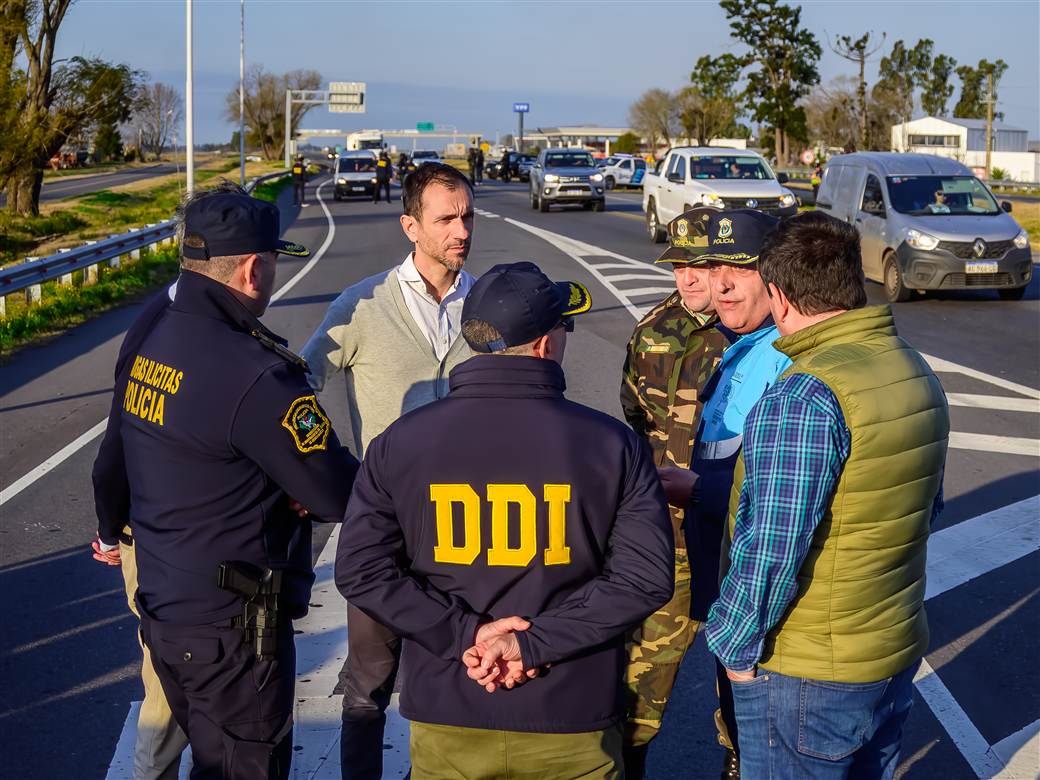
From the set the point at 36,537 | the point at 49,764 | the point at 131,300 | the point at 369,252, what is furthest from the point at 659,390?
the point at 369,252

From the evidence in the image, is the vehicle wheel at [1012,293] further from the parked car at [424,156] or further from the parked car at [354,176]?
the parked car at [424,156]

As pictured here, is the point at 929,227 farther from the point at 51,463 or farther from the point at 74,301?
the point at 51,463

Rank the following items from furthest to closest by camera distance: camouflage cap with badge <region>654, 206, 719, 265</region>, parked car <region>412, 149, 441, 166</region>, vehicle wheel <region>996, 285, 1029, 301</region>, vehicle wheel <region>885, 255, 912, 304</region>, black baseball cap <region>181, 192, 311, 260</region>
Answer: parked car <region>412, 149, 441, 166</region>, vehicle wheel <region>996, 285, 1029, 301</region>, vehicle wheel <region>885, 255, 912, 304</region>, camouflage cap with badge <region>654, 206, 719, 265</region>, black baseball cap <region>181, 192, 311, 260</region>

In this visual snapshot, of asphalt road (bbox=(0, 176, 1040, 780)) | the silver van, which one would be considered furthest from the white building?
asphalt road (bbox=(0, 176, 1040, 780))

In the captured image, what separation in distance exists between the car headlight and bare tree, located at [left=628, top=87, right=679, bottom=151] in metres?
94.2

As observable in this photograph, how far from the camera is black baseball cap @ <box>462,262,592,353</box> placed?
2.88 meters

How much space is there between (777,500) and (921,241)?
14783 mm

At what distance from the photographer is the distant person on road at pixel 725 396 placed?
3.82 metres

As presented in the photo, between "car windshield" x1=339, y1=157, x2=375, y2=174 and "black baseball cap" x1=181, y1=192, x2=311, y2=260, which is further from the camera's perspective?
"car windshield" x1=339, y1=157, x2=375, y2=174

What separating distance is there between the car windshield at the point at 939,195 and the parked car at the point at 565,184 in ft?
65.3

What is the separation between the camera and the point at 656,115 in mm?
111812

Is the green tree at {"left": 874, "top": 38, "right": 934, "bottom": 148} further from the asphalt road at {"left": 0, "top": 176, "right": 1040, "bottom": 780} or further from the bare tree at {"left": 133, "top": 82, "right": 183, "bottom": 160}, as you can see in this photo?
the asphalt road at {"left": 0, "top": 176, "right": 1040, "bottom": 780}

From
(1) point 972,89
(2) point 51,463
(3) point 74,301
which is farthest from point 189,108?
(1) point 972,89

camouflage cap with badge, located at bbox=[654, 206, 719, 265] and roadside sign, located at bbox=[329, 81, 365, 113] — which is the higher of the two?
roadside sign, located at bbox=[329, 81, 365, 113]
